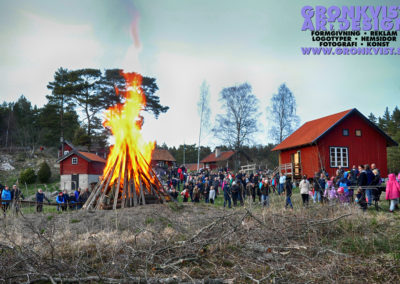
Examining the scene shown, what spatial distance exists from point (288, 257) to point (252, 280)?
1.27 m

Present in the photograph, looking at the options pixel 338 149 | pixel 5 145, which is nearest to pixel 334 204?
pixel 338 149

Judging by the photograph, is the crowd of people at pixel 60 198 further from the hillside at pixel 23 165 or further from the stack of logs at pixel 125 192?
the hillside at pixel 23 165

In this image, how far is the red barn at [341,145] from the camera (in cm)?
2662

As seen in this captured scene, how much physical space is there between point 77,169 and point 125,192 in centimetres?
2812

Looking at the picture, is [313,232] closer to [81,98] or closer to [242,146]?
[242,146]

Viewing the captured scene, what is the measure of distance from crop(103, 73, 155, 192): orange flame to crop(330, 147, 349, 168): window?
18.6 meters

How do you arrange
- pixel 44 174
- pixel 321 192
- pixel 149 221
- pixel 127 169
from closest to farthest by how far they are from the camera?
pixel 149 221
pixel 321 192
pixel 127 169
pixel 44 174

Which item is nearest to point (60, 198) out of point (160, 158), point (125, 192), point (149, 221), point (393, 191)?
point (125, 192)

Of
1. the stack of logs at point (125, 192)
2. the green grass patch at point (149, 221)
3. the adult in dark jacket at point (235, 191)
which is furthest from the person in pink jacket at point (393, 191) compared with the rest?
the stack of logs at point (125, 192)

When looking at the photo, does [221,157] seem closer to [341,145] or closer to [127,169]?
[341,145]

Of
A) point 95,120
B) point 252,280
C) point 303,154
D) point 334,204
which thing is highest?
point 95,120

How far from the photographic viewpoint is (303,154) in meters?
28.3

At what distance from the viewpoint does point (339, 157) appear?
27.1 m

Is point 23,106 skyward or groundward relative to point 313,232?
skyward
